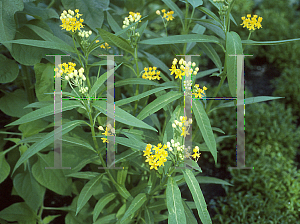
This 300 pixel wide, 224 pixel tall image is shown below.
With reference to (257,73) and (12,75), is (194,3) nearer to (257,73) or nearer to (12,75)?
(12,75)

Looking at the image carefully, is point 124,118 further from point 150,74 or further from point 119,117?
point 150,74

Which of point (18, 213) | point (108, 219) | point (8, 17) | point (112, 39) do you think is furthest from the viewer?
point (18, 213)

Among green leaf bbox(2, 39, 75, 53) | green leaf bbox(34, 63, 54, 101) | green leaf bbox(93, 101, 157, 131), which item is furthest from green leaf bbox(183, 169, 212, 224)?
green leaf bbox(34, 63, 54, 101)

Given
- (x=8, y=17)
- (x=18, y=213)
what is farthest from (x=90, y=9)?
(x=18, y=213)

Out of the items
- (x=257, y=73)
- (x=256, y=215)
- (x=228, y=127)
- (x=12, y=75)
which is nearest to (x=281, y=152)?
(x=228, y=127)

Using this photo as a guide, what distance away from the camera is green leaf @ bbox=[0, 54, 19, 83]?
150cm

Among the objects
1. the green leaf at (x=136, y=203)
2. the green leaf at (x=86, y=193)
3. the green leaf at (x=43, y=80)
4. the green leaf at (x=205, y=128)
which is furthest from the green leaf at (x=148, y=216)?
the green leaf at (x=43, y=80)

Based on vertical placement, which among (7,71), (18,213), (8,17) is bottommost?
(18,213)

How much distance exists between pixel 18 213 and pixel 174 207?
1071 mm

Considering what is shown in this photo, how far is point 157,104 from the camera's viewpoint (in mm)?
1138

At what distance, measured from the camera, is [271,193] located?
2070 millimetres

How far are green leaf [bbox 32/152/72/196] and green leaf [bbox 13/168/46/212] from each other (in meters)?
0.11

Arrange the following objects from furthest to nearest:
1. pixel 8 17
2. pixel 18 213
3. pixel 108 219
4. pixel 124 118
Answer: pixel 18 213, pixel 108 219, pixel 8 17, pixel 124 118

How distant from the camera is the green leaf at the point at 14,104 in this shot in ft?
5.33
